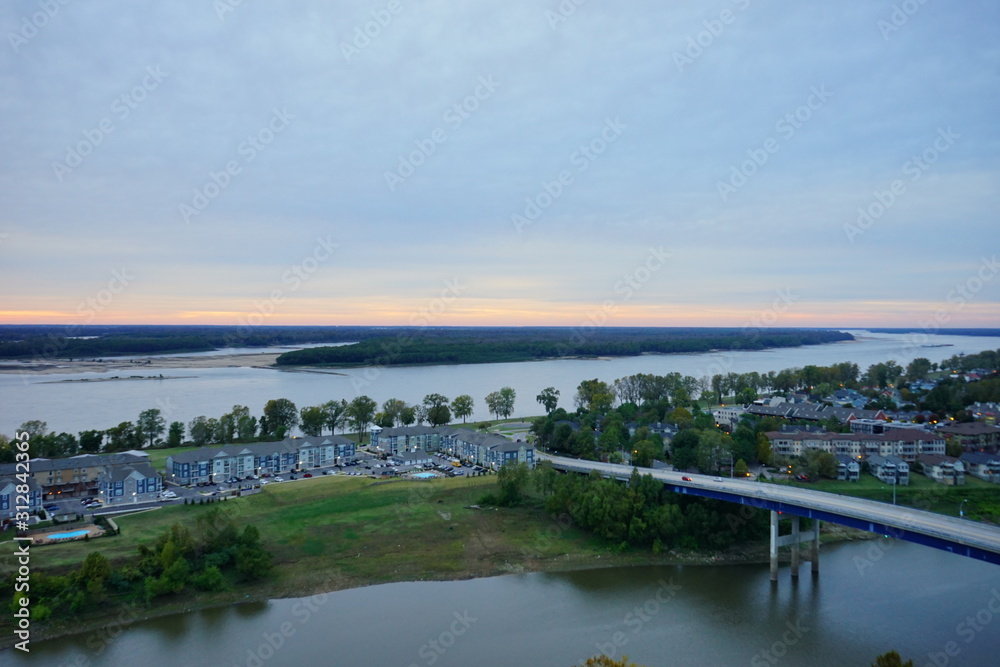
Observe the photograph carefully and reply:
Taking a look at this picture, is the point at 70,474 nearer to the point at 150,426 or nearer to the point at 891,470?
the point at 150,426

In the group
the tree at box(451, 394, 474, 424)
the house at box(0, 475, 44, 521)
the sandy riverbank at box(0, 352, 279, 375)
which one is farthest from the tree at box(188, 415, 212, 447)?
the sandy riverbank at box(0, 352, 279, 375)

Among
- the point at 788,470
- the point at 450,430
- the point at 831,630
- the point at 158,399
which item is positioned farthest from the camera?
the point at 158,399

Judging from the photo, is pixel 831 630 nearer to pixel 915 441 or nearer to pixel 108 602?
pixel 108 602

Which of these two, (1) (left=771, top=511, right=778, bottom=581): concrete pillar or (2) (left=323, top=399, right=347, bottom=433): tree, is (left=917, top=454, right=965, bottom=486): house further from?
(2) (left=323, top=399, right=347, bottom=433): tree

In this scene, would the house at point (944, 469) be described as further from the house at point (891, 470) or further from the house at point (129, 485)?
the house at point (129, 485)

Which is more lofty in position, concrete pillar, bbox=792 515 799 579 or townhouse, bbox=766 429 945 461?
townhouse, bbox=766 429 945 461

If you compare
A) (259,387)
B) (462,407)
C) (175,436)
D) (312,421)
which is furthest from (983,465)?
(259,387)

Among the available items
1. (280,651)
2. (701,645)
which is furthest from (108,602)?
(701,645)

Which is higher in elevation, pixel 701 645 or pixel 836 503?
pixel 836 503
